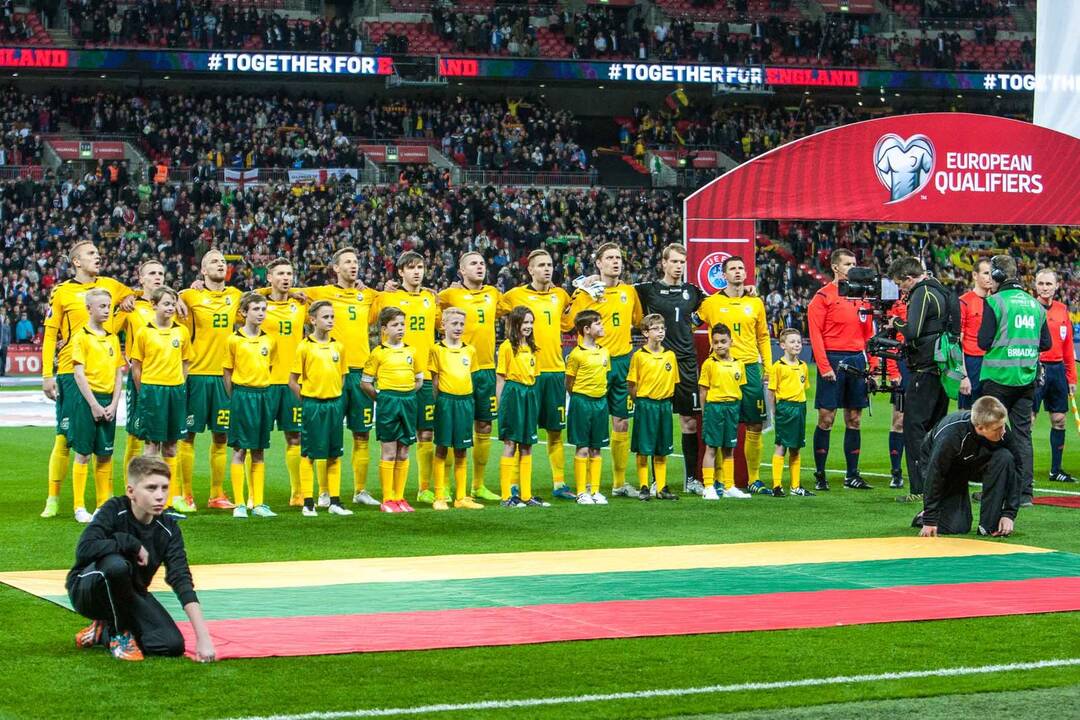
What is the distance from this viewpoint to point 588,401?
1426 centimetres

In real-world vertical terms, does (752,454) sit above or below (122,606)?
below

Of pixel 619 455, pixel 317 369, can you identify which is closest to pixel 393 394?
pixel 317 369

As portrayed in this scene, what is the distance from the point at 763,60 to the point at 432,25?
35.7 ft

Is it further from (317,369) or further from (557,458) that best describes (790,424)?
(317,369)

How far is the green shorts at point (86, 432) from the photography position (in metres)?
12.6

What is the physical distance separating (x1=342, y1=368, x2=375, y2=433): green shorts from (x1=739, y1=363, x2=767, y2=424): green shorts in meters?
3.75

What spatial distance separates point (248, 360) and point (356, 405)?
3.53 feet

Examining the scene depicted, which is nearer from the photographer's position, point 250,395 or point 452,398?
point 250,395

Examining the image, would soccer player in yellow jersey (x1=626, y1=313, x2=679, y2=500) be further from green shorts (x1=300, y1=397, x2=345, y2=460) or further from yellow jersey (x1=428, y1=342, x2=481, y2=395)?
green shorts (x1=300, y1=397, x2=345, y2=460)

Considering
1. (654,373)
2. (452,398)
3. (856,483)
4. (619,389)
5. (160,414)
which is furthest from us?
(856,483)

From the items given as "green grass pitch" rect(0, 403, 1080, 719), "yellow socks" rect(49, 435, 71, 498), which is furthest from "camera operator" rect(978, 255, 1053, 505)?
"yellow socks" rect(49, 435, 71, 498)

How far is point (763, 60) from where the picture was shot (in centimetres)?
4950

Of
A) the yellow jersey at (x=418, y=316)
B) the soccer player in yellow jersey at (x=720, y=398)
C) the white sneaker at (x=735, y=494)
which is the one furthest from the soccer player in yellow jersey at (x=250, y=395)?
the white sneaker at (x=735, y=494)

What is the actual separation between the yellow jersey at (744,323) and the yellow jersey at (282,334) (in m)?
4.14
